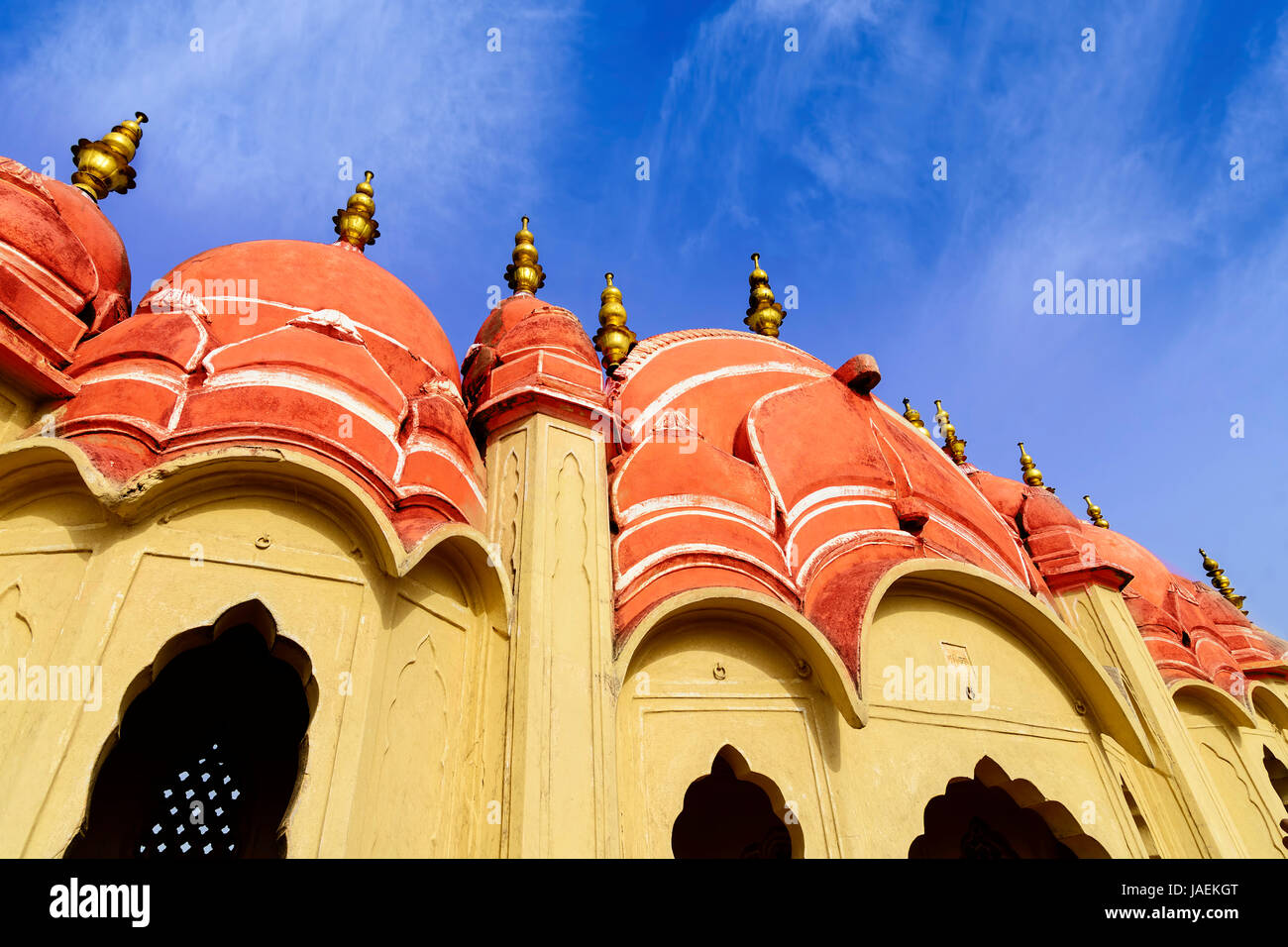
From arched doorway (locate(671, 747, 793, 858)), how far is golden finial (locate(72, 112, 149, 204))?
7.00 meters

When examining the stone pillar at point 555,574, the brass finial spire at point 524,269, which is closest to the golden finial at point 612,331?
the brass finial spire at point 524,269

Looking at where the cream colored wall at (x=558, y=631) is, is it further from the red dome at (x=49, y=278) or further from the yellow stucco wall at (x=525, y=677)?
the red dome at (x=49, y=278)

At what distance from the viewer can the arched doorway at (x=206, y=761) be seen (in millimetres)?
6012

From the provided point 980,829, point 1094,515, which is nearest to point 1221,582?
point 1094,515

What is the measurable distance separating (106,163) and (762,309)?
690cm

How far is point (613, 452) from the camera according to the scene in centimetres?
704

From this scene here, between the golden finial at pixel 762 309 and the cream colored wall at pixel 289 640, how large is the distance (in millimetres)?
6391

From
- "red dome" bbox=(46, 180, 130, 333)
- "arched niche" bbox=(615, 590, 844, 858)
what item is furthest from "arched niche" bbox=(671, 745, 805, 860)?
"red dome" bbox=(46, 180, 130, 333)

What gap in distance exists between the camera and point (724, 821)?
7.15 m

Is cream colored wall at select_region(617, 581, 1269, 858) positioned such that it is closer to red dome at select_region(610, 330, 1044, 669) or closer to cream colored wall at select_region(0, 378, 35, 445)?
red dome at select_region(610, 330, 1044, 669)

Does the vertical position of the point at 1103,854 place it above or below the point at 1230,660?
below
